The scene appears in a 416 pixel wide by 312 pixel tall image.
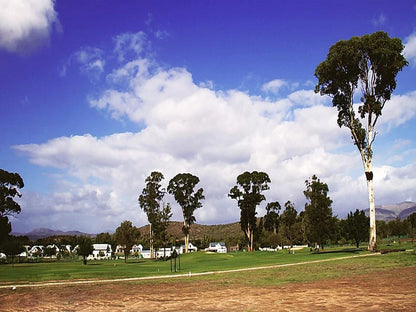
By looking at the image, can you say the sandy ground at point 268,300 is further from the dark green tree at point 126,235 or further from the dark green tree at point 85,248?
the dark green tree at point 126,235

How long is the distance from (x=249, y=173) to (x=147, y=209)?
27.2 meters

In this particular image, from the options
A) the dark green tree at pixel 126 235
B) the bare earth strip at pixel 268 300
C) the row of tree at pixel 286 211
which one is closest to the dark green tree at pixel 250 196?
the row of tree at pixel 286 211

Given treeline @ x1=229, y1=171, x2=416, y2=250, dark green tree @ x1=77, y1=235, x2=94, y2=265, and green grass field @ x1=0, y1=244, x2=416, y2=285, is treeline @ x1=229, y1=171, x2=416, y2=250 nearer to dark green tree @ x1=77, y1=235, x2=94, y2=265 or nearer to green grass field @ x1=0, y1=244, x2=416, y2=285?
green grass field @ x1=0, y1=244, x2=416, y2=285

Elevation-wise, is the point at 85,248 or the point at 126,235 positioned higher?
the point at 126,235

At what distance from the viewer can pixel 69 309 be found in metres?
14.4

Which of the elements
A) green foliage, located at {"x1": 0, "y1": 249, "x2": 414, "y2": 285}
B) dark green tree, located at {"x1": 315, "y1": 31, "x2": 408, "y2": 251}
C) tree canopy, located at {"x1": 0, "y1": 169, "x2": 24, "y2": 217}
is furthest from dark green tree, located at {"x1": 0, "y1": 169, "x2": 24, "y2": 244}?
dark green tree, located at {"x1": 315, "y1": 31, "x2": 408, "y2": 251}

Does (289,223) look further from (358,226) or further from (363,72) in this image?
(363,72)

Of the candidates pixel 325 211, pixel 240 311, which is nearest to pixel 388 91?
pixel 325 211

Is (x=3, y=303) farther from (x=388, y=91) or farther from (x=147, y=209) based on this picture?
(x=147, y=209)

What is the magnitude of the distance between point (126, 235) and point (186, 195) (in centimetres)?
1677

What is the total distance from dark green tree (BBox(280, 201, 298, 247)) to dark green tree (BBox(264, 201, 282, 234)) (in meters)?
7.34

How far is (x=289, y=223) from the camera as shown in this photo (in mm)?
94438

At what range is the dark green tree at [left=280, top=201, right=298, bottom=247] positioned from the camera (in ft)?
279

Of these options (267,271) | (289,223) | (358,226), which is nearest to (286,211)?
(289,223)
